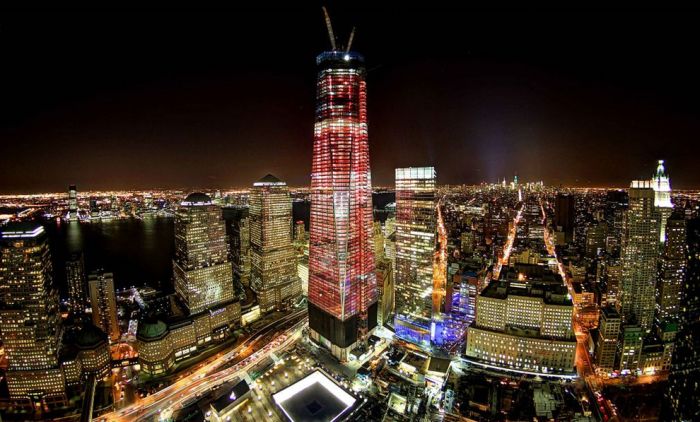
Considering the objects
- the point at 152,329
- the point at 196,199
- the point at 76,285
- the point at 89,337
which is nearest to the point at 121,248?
the point at 76,285

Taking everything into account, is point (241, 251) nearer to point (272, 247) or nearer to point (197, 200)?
point (272, 247)

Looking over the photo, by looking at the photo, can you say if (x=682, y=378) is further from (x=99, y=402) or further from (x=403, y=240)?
(x=99, y=402)

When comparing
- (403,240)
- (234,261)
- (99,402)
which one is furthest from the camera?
(234,261)

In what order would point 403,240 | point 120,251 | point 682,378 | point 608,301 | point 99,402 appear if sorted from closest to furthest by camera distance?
point 682,378 < point 99,402 < point 403,240 < point 608,301 < point 120,251

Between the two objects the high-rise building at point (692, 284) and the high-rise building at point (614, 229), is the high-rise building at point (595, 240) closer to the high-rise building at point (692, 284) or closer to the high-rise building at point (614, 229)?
the high-rise building at point (614, 229)

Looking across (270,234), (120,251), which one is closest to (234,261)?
(270,234)

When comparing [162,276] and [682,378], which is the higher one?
[682,378]

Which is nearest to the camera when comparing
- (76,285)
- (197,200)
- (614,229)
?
(197,200)
